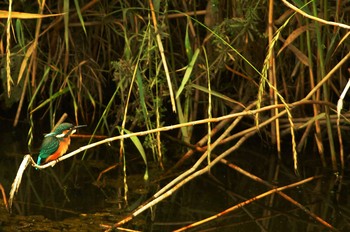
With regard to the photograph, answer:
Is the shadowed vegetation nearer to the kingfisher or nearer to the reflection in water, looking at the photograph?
the reflection in water

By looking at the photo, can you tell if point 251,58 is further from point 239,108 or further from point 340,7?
point 340,7

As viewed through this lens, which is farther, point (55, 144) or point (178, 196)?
point (178, 196)

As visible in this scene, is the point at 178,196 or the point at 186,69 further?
the point at 186,69

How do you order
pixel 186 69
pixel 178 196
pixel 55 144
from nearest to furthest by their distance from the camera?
pixel 55 144, pixel 178 196, pixel 186 69

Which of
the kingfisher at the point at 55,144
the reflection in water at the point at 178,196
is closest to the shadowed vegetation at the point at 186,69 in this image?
the reflection in water at the point at 178,196

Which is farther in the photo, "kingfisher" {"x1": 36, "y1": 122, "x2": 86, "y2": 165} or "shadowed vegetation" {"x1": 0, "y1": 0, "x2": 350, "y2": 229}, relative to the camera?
"shadowed vegetation" {"x1": 0, "y1": 0, "x2": 350, "y2": 229}

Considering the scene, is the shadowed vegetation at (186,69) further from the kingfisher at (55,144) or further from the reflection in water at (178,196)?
the kingfisher at (55,144)

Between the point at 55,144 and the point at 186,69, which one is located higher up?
the point at 186,69

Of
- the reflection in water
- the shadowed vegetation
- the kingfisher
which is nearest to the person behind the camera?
the reflection in water

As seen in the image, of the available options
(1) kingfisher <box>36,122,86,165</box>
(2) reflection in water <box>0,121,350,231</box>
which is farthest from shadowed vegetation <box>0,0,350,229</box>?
(1) kingfisher <box>36,122,86,165</box>

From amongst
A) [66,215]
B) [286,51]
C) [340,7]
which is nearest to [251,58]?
[286,51]

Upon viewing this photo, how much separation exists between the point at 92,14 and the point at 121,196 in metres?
0.86

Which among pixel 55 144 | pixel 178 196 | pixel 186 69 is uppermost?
pixel 186 69

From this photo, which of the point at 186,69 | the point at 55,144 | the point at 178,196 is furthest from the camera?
the point at 186,69
